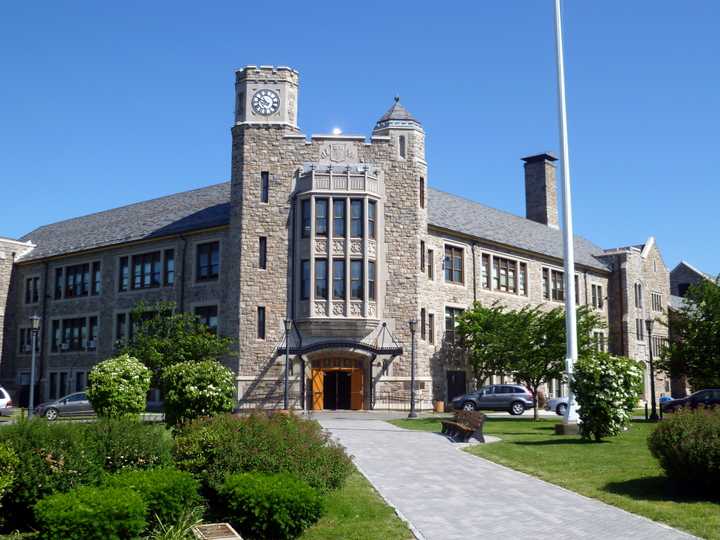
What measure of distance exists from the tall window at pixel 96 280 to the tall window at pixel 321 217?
1663cm

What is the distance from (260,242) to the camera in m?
38.8

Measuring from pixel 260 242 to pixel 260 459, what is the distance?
2804cm

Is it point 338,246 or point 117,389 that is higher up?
point 338,246

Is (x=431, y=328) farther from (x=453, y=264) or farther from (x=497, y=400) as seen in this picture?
(x=497, y=400)

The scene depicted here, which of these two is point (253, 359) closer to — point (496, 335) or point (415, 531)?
point (496, 335)

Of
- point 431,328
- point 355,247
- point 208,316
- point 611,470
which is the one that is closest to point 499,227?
point 431,328

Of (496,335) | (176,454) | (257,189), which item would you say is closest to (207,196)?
(257,189)

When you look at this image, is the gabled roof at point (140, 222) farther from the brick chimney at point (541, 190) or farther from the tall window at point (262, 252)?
the brick chimney at point (541, 190)

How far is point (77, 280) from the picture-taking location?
1932 inches

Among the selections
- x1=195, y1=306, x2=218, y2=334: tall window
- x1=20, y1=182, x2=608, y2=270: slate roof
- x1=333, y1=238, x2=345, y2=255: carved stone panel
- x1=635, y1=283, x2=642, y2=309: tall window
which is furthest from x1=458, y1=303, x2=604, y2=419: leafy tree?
x1=635, y1=283, x2=642, y2=309: tall window

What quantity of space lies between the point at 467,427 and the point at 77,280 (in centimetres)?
3399

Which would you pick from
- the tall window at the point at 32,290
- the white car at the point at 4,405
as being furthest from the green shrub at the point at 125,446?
the tall window at the point at 32,290

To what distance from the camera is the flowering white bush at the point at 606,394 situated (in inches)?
846

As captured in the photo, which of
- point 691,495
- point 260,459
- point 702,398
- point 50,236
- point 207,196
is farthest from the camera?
point 50,236
